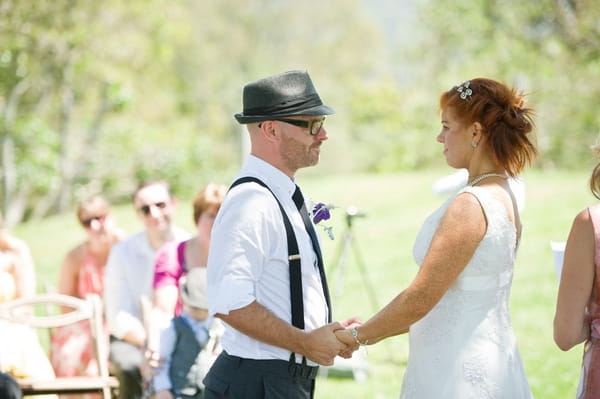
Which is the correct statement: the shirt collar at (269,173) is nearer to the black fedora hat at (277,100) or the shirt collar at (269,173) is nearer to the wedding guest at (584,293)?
the black fedora hat at (277,100)

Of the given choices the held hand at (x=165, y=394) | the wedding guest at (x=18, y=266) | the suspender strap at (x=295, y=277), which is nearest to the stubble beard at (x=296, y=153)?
the suspender strap at (x=295, y=277)

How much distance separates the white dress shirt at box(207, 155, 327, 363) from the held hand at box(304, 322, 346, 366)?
0.05 meters

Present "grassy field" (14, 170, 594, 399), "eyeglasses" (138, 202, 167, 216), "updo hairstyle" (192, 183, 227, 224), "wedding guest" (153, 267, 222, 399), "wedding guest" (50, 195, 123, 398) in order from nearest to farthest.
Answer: "wedding guest" (153, 267, 222, 399), "updo hairstyle" (192, 183, 227, 224), "eyeglasses" (138, 202, 167, 216), "wedding guest" (50, 195, 123, 398), "grassy field" (14, 170, 594, 399)

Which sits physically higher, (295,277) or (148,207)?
(148,207)

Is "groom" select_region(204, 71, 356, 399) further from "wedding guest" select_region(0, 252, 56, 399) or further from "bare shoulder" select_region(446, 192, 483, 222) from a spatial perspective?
"wedding guest" select_region(0, 252, 56, 399)

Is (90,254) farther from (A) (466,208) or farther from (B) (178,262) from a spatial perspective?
(A) (466,208)

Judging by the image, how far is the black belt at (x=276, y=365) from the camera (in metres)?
2.83

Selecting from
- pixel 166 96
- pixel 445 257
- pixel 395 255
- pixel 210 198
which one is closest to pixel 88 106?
pixel 166 96

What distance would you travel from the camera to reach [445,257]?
2818mm

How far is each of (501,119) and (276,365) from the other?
1.20 meters

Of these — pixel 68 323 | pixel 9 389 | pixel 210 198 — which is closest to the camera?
pixel 9 389

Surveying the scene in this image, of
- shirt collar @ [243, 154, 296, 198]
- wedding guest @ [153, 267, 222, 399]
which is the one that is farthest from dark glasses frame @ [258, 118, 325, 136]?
wedding guest @ [153, 267, 222, 399]

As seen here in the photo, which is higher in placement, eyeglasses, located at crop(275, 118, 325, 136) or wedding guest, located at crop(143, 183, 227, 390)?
eyeglasses, located at crop(275, 118, 325, 136)

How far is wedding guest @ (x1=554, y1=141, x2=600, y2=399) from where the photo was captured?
9.03 feet
